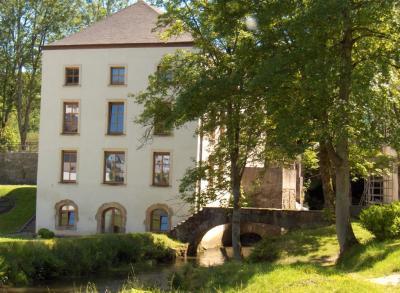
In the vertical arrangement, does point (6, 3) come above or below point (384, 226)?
above

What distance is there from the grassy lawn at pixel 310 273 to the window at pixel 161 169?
11.7m

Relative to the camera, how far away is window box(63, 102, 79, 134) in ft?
105

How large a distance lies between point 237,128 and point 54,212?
48.7ft

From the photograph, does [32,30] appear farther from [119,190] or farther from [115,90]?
[119,190]

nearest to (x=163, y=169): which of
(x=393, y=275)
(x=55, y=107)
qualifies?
(x=55, y=107)

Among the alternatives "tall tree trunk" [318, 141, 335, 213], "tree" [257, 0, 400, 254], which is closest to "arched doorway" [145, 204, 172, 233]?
"tall tree trunk" [318, 141, 335, 213]

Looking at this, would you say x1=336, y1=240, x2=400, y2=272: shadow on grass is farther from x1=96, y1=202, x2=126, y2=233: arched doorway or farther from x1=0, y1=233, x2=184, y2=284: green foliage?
x1=96, y1=202, x2=126, y2=233: arched doorway

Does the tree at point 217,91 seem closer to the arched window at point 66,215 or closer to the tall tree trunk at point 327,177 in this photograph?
the tall tree trunk at point 327,177

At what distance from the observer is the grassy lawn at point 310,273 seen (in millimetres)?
10641

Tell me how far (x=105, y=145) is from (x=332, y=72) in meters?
18.8

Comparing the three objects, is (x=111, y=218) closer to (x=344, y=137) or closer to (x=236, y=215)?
(x=236, y=215)

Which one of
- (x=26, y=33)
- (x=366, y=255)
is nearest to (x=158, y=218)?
(x=366, y=255)

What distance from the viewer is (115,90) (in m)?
31.4

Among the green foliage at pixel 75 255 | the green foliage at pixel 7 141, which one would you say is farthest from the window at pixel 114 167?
the green foliage at pixel 7 141
